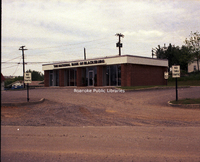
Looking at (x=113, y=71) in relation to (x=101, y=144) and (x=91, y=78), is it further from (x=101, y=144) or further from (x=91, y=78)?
(x=101, y=144)

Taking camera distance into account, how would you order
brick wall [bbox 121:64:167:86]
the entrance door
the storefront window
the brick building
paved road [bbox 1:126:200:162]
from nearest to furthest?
paved road [bbox 1:126:200:162] < brick wall [bbox 121:64:167:86] < the brick building < the storefront window < the entrance door

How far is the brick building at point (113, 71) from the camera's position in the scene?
3222 cm

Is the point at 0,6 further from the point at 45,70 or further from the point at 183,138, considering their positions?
the point at 45,70

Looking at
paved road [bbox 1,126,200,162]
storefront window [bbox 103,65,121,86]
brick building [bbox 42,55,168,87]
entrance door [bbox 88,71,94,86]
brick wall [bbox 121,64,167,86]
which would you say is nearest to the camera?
paved road [bbox 1,126,200,162]

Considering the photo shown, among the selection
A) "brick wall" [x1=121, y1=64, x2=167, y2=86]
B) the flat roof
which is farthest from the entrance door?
"brick wall" [x1=121, y1=64, x2=167, y2=86]

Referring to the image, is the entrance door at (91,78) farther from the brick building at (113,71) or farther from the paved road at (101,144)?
the paved road at (101,144)

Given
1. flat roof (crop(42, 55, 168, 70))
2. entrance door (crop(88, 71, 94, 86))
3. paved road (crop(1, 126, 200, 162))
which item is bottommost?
paved road (crop(1, 126, 200, 162))

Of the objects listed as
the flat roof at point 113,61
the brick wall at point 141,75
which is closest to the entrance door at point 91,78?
the flat roof at point 113,61

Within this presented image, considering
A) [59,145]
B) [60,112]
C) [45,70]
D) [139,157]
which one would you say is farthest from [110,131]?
[45,70]

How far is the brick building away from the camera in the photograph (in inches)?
1268

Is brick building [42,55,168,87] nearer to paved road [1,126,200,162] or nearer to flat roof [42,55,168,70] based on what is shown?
flat roof [42,55,168,70]

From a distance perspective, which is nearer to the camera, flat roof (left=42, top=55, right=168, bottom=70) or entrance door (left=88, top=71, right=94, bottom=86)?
flat roof (left=42, top=55, right=168, bottom=70)

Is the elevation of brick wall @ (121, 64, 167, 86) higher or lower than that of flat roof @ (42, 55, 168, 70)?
lower

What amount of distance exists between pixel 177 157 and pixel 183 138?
1884 millimetres
